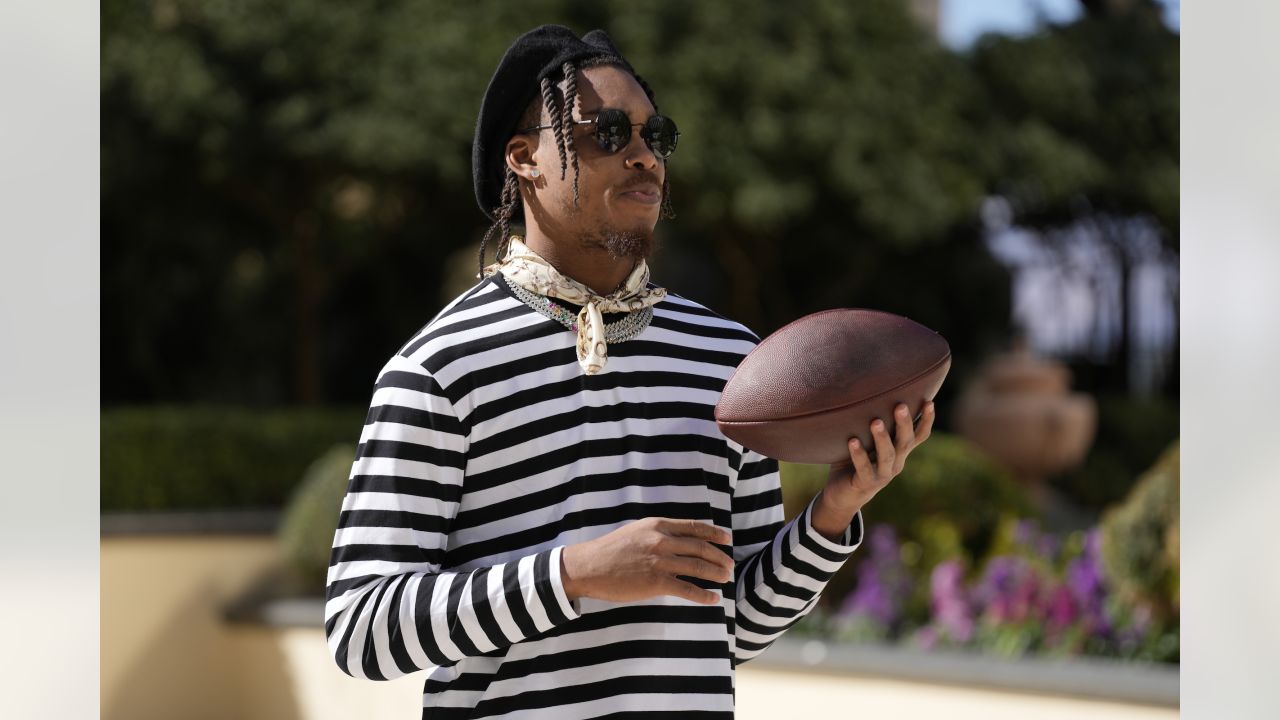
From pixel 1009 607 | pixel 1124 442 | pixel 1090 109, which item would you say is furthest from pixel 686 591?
pixel 1124 442

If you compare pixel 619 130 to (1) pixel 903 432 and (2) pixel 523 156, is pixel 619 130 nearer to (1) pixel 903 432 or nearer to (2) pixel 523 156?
(2) pixel 523 156

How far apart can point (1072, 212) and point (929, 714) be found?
1266cm

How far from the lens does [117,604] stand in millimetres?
7773

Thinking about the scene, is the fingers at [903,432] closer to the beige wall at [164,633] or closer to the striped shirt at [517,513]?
the striped shirt at [517,513]

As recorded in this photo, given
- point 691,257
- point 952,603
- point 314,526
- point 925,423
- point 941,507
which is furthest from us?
point 691,257

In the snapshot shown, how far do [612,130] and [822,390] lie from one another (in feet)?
1.50

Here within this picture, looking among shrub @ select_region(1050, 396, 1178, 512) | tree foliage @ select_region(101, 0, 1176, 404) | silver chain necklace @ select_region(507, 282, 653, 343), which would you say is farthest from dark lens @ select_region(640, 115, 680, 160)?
shrub @ select_region(1050, 396, 1178, 512)

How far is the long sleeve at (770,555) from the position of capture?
2062mm

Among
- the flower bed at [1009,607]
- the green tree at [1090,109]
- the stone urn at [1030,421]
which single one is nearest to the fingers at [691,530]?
the flower bed at [1009,607]

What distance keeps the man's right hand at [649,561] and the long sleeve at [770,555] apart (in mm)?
377

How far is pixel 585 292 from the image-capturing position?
200 cm

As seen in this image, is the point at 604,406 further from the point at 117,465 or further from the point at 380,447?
the point at 117,465
